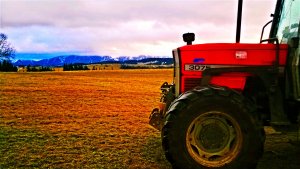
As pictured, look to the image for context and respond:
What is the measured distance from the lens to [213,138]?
6078 millimetres

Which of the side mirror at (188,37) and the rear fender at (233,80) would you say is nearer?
the rear fender at (233,80)

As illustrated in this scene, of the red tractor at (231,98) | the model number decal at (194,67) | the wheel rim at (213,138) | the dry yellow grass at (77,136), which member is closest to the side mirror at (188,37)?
the red tractor at (231,98)

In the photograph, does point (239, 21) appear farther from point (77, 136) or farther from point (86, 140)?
point (77, 136)

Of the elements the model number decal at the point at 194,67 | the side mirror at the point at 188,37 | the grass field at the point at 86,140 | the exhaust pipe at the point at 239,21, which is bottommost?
the grass field at the point at 86,140

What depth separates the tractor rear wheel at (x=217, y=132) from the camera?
5.92 meters

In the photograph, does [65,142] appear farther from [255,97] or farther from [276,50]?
[276,50]

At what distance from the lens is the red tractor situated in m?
5.94

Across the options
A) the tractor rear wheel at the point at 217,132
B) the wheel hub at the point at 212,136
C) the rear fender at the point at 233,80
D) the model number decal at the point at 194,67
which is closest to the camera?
the tractor rear wheel at the point at 217,132

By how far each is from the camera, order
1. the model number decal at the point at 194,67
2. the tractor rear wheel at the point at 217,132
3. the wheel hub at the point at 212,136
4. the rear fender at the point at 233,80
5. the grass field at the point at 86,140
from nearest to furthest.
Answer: the tractor rear wheel at the point at 217,132 → the wheel hub at the point at 212,136 → the rear fender at the point at 233,80 → the model number decal at the point at 194,67 → the grass field at the point at 86,140

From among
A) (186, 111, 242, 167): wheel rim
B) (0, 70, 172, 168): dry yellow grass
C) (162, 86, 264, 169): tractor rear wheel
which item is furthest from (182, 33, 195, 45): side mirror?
(0, 70, 172, 168): dry yellow grass

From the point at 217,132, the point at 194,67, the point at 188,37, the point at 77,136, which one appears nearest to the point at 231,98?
the point at 217,132

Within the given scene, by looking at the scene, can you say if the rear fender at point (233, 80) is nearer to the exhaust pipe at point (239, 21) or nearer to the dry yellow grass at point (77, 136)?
the exhaust pipe at point (239, 21)

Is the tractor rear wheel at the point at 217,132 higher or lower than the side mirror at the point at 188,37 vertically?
lower

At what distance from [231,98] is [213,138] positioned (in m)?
0.60
